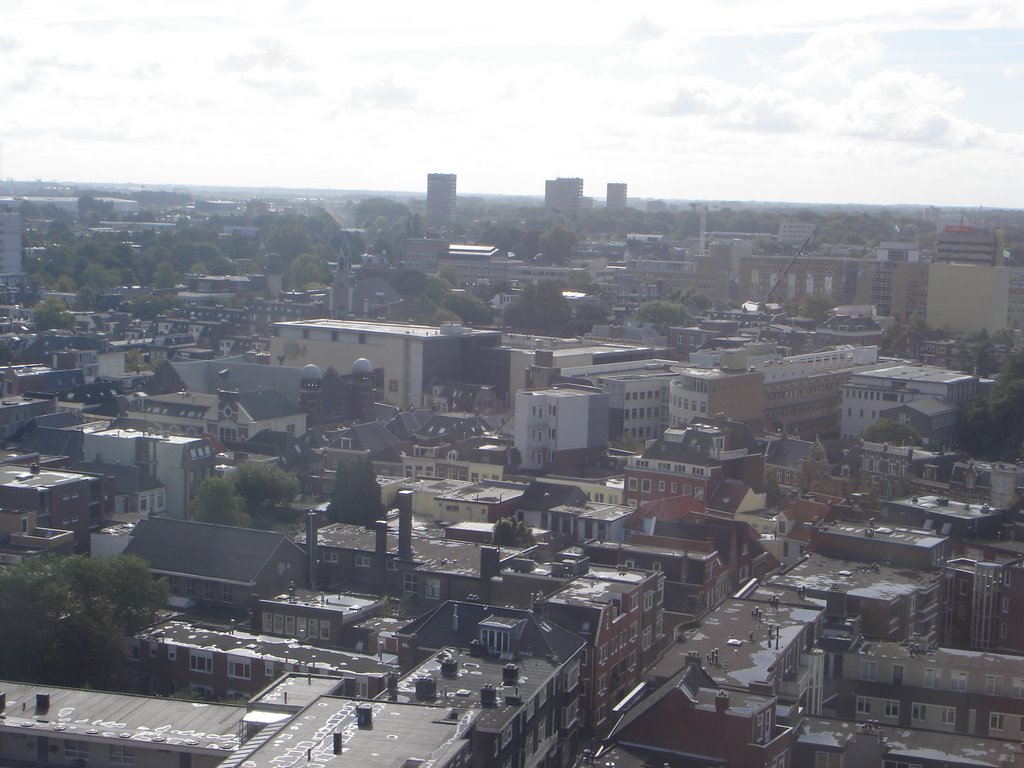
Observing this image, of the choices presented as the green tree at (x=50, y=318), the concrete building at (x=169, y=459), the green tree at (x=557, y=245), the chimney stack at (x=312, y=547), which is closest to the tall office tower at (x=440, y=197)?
the green tree at (x=557, y=245)

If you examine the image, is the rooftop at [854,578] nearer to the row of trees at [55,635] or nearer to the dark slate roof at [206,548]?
the dark slate roof at [206,548]

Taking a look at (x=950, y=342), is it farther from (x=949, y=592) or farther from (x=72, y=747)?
(x=72, y=747)

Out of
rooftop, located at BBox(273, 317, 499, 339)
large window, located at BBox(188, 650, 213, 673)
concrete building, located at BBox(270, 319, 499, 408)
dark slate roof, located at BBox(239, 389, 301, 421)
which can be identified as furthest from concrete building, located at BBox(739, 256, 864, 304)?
large window, located at BBox(188, 650, 213, 673)

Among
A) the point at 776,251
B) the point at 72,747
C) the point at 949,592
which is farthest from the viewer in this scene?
the point at 776,251

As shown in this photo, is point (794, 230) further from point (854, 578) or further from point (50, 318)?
point (854, 578)

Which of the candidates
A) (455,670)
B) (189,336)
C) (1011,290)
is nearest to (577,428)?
(455,670)

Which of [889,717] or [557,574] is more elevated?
[557,574]
